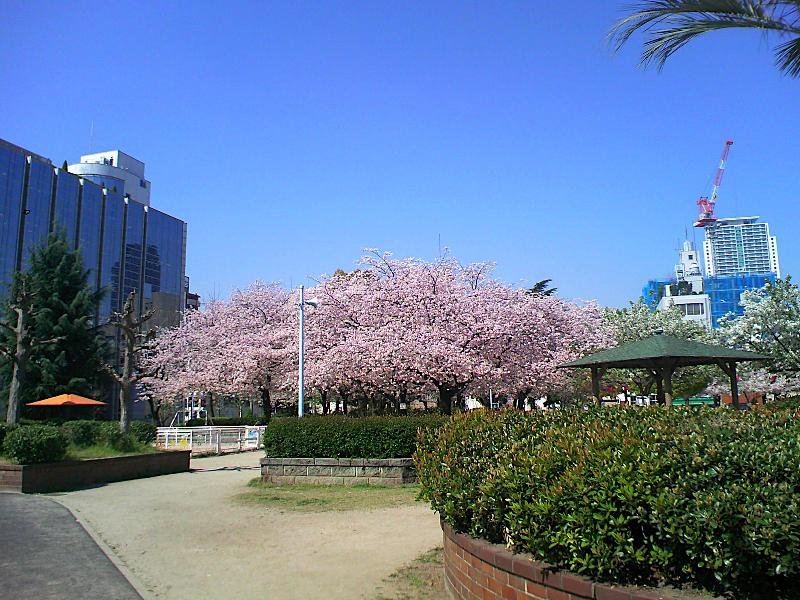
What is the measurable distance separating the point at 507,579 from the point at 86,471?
1303 centimetres

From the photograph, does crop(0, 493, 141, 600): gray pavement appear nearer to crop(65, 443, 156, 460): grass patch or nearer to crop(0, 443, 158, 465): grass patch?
crop(0, 443, 158, 465): grass patch

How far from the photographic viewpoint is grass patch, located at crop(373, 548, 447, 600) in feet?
19.1

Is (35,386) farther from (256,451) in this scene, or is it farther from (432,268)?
(432,268)

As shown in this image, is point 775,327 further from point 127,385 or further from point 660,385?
point 127,385

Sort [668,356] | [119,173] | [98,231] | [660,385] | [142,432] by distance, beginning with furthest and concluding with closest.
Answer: [119,173], [98,231], [142,432], [660,385], [668,356]

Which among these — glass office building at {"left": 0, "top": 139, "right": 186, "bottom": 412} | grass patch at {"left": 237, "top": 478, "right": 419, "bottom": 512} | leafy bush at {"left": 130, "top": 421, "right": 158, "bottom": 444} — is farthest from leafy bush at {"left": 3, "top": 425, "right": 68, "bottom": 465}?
glass office building at {"left": 0, "top": 139, "right": 186, "bottom": 412}

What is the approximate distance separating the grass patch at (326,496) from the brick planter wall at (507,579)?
5.09 meters

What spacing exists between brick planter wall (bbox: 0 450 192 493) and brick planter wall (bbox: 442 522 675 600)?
11149mm

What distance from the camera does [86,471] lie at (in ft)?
48.4

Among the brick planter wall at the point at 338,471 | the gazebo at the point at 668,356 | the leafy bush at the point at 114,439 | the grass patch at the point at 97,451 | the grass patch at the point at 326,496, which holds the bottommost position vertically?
the grass patch at the point at 326,496

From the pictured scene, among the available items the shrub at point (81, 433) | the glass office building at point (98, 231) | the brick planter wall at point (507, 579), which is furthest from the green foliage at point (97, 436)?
the glass office building at point (98, 231)

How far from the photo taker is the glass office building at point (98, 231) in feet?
158

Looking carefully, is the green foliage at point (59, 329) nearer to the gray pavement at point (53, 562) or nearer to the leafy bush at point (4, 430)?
the leafy bush at point (4, 430)

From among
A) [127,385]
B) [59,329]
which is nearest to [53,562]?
[127,385]
